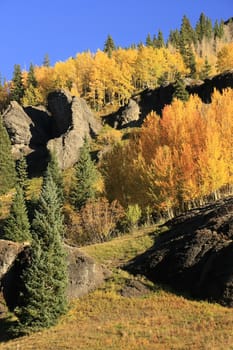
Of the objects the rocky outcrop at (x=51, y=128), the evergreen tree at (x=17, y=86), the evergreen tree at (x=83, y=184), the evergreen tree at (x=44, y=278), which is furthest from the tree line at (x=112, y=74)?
the evergreen tree at (x=44, y=278)

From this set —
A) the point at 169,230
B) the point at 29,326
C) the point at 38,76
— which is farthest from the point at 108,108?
the point at 29,326

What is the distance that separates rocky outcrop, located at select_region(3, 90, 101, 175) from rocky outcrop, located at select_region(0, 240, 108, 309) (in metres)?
48.4

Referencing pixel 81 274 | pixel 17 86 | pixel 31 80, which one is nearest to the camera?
pixel 81 274

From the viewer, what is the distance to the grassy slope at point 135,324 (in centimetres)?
1838

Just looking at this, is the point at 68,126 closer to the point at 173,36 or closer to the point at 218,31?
the point at 173,36

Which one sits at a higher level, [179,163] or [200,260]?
[179,163]

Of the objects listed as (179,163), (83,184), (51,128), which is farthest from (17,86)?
(179,163)

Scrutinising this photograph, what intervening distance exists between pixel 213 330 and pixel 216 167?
25176 millimetres

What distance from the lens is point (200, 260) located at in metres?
26.1

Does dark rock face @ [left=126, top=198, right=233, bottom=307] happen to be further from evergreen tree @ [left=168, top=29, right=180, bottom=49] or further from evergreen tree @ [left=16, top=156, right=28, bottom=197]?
evergreen tree @ [left=168, top=29, right=180, bottom=49]

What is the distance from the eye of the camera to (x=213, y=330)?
19.1 meters

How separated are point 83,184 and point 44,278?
32.4 metres

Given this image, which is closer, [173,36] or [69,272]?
[69,272]

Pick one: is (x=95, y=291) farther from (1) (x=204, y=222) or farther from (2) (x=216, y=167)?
(2) (x=216, y=167)
